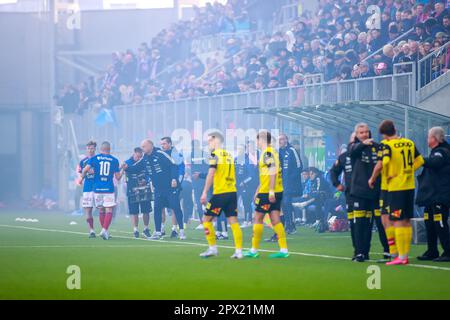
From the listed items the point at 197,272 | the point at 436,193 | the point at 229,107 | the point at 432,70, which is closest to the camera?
the point at 197,272

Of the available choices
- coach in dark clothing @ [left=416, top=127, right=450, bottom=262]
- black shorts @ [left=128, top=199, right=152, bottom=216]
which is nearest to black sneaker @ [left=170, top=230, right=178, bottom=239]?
black shorts @ [left=128, top=199, right=152, bottom=216]

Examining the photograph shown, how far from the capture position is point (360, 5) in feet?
96.7

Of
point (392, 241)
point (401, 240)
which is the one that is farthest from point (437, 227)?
point (401, 240)

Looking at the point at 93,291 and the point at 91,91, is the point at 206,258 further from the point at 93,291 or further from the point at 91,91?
the point at 91,91

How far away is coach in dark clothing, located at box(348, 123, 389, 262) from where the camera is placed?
1695cm

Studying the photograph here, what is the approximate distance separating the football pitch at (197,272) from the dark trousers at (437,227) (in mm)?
457

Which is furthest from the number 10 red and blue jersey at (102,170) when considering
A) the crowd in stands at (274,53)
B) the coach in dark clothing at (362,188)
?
the coach in dark clothing at (362,188)

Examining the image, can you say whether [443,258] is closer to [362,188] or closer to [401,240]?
[401,240]

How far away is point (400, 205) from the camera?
16500 millimetres

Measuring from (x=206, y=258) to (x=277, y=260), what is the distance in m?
1.24

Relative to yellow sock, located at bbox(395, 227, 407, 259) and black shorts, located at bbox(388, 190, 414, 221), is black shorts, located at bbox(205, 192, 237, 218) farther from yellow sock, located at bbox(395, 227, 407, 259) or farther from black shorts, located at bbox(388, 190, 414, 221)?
yellow sock, located at bbox(395, 227, 407, 259)

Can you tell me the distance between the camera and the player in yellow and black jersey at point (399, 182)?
16.5m

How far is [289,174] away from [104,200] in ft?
14.0
